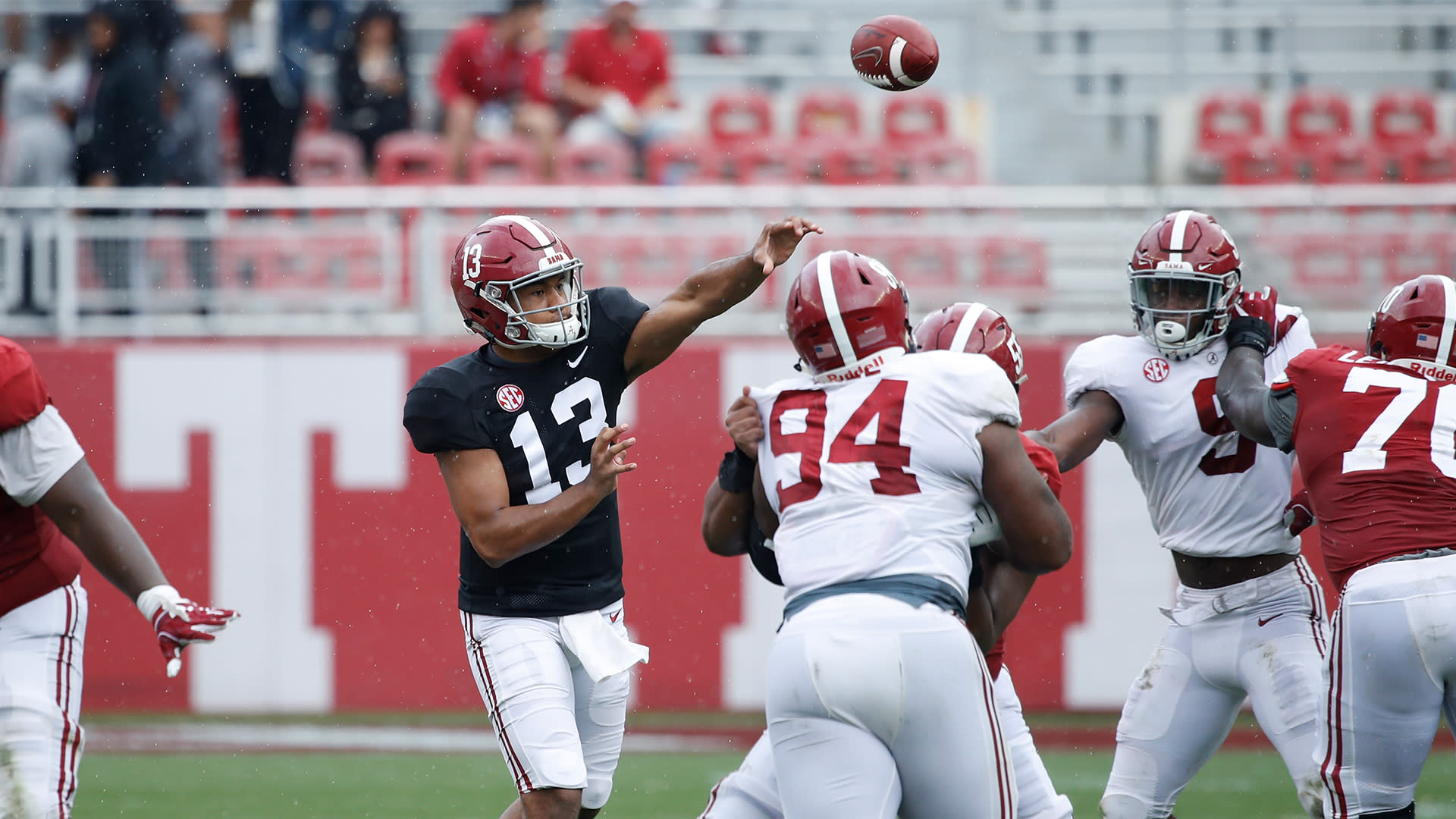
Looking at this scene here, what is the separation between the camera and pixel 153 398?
8195mm

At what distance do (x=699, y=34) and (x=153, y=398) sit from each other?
565 centimetres

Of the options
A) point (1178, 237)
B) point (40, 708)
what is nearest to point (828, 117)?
point (1178, 237)

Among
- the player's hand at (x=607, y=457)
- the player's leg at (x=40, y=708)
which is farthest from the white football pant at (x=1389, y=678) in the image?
the player's leg at (x=40, y=708)

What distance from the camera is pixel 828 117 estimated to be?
35.1 ft

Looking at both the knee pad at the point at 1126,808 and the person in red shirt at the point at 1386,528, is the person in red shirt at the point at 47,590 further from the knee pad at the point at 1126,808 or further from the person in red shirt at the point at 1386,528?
the person in red shirt at the point at 1386,528

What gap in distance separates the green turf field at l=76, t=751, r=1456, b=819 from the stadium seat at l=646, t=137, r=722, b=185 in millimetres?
3955

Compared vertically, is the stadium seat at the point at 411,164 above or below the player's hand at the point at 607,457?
above

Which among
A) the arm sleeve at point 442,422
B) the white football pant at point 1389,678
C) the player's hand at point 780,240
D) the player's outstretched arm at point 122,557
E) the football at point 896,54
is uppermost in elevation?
the football at point 896,54

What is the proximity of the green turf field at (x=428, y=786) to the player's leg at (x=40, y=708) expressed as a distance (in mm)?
2588

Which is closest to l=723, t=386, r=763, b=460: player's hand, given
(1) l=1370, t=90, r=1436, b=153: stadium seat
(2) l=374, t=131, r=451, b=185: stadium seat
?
(2) l=374, t=131, r=451, b=185: stadium seat

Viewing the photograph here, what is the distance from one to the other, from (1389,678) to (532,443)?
7.53 feet

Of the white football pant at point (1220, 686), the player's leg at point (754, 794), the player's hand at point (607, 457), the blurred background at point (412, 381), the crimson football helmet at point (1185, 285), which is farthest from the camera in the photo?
the blurred background at point (412, 381)

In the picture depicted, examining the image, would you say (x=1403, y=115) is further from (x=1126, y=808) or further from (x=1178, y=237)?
(x=1126, y=808)

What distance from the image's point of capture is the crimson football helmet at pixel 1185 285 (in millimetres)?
4535
